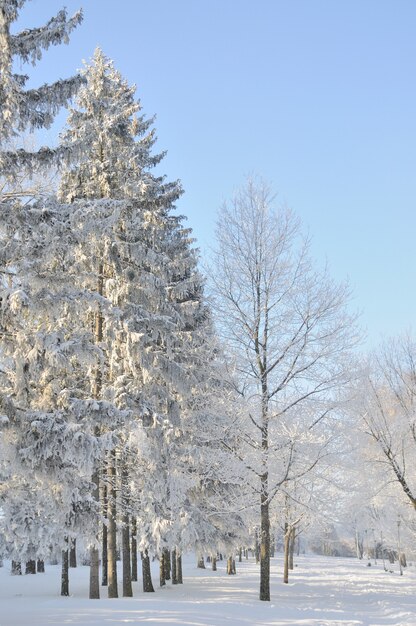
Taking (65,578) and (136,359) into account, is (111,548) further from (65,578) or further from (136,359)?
(65,578)

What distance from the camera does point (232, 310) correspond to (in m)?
14.7

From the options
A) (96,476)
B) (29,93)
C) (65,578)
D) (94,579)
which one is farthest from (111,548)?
(29,93)

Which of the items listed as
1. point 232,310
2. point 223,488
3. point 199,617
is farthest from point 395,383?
point 199,617

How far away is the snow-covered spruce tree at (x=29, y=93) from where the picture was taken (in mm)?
9258

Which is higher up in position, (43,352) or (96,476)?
(43,352)

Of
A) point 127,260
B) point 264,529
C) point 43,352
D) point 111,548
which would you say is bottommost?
point 111,548

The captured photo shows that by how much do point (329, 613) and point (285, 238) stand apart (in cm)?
985

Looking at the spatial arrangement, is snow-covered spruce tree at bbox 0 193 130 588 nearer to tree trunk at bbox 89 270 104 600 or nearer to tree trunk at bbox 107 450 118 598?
tree trunk at bbox 89 270 104 600

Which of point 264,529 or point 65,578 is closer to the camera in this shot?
point 264,529

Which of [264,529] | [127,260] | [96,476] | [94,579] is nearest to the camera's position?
[264,529]

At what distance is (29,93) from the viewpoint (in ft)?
31.8

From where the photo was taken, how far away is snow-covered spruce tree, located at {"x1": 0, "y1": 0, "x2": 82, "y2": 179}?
9.26m

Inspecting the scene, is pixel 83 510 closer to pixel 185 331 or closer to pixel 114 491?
pixel 114 491

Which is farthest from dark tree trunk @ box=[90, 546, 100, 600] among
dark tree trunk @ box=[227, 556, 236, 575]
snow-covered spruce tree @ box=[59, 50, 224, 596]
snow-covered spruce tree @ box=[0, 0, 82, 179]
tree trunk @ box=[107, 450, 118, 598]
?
dark tree trunk @ box=[227, 556, 236, 575]
